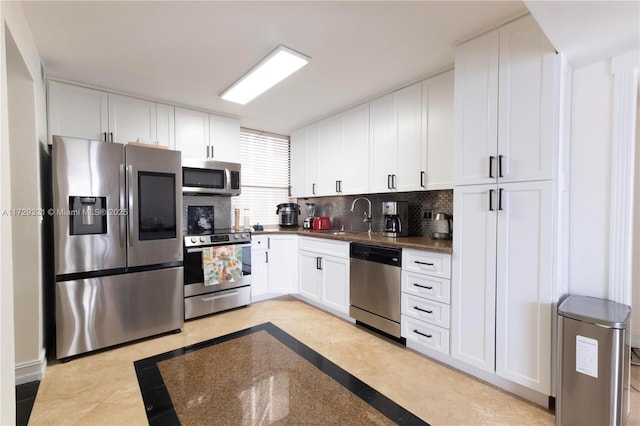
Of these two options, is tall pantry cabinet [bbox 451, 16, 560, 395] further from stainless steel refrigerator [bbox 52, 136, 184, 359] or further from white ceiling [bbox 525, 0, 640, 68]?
stainless steel refrigerator [bbox 52, 136, 184, 359]

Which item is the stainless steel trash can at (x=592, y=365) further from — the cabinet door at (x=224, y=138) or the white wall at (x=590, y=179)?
the cabinet door at (x=224, y=138)

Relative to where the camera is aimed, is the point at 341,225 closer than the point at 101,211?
No

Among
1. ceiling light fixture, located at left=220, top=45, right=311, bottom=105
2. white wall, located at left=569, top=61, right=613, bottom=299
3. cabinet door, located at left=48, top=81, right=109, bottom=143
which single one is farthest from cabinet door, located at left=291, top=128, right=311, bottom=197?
white wall, located at left=569, top=61, right=613, bottom=299

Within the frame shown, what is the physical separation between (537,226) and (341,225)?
2.49 m

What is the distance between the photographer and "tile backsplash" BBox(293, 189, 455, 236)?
9.49 feet

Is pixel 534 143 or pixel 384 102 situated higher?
pixel 384 102

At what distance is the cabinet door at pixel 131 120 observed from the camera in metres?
2.96

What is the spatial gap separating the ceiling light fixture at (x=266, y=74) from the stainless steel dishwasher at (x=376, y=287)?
1733mm

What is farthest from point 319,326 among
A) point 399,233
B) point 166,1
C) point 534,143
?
point 166,1

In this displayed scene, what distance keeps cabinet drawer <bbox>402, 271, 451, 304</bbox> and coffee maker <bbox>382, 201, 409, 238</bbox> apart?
62 centimetres

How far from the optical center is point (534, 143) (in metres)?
1.74

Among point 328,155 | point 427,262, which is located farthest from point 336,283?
point 328,155

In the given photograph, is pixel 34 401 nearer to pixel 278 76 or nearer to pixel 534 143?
pixel 278 76

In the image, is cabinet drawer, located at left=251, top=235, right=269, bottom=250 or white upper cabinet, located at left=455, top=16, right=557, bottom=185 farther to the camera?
cabinet drawer, located at left=251, top=235, right=269, bottom=250
